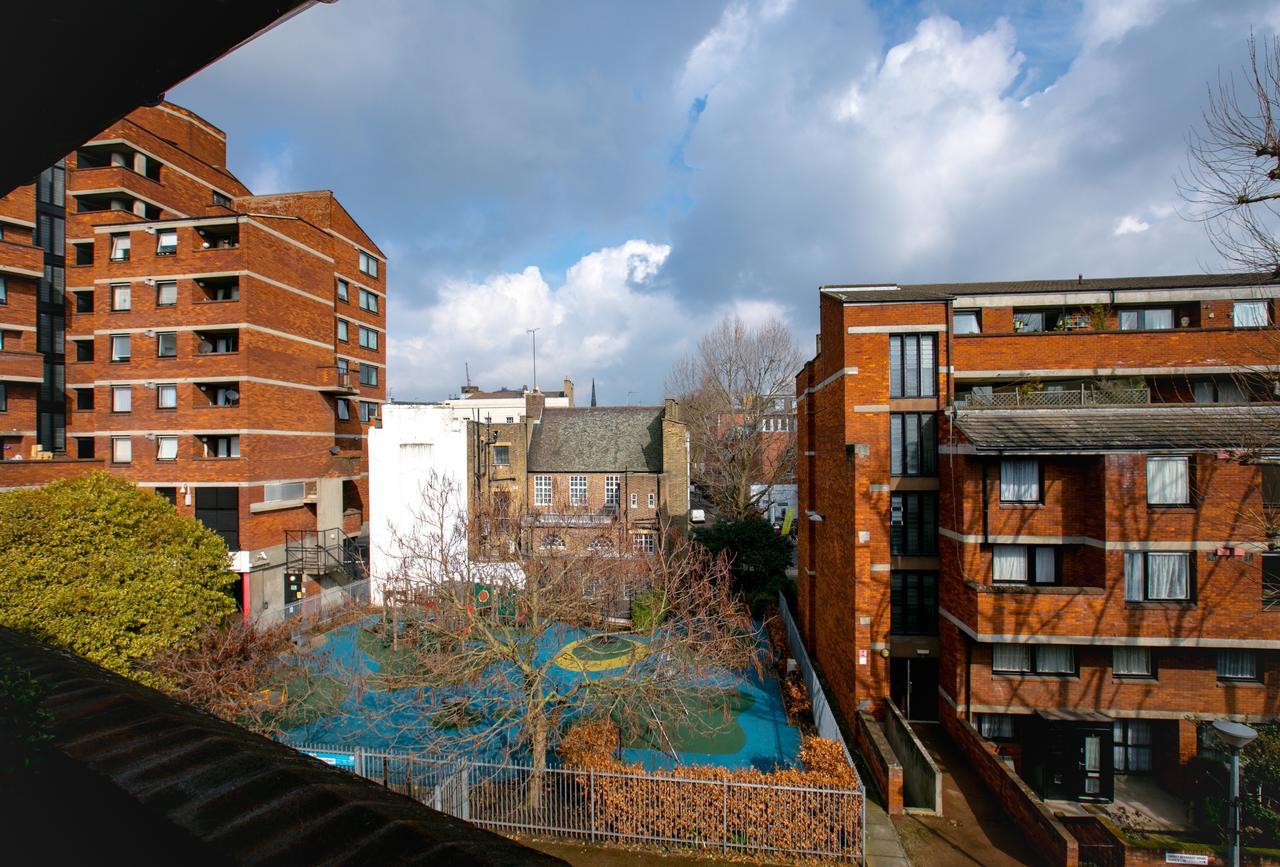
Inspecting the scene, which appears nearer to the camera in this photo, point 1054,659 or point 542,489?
point 1054,659

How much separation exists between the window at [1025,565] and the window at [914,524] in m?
1.90

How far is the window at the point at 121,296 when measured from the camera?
81.0 feet

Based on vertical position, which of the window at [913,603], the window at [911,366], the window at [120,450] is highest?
the window at [911,366]

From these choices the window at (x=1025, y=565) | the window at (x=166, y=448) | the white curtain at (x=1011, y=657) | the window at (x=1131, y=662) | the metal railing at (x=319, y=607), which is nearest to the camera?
the window at (x=1131, y=662)

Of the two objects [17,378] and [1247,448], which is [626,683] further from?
[17,378]

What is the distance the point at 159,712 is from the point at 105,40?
120 inches

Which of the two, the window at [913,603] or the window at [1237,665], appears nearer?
the window at [1237,665]

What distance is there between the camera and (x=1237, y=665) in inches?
547

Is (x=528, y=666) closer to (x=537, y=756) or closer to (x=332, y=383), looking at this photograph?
(x=537, y=756)

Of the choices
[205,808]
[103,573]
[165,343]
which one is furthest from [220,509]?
[205,808]

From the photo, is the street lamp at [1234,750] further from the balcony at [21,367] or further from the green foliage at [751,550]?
the balcony at [21,367]

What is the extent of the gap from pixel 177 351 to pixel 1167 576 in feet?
113

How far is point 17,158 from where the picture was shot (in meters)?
2.23

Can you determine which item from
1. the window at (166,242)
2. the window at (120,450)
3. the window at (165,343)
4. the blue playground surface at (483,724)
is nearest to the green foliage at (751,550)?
the blue playground surface at (483,724)
